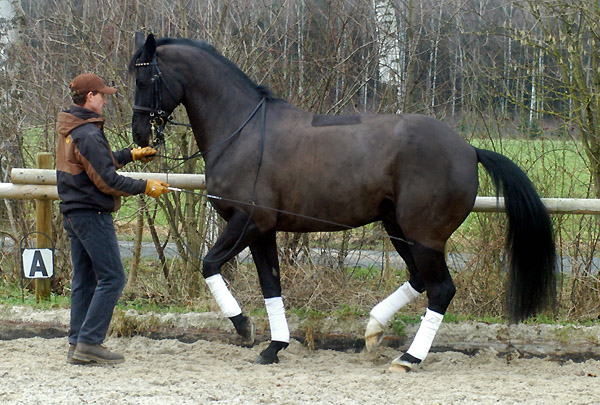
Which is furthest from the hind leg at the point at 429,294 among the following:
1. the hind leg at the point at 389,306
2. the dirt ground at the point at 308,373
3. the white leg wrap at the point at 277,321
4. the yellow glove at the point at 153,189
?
the yellow glove at the point at 153,189

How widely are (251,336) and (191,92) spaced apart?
1832 millimetres

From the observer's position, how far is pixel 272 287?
17.0 feet

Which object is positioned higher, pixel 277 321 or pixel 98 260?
pixel 98 260

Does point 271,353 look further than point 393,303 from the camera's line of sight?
No

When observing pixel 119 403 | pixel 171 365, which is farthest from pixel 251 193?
pixel 119 403

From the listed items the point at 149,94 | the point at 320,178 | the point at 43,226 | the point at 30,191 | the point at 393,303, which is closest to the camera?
the point at 320,178

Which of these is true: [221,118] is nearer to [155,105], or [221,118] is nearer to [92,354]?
[155,105]

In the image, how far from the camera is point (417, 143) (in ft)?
15.9

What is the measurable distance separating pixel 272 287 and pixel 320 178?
90 centimetres

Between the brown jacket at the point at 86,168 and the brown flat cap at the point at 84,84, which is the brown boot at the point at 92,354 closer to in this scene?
the brown jacket at the point at 86,168

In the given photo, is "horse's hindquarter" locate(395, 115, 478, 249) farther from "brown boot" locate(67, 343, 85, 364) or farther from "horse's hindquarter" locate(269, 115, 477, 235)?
"brown boot" locate(67, 343, 85, 364)

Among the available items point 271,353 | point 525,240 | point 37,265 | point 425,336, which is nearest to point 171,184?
point 37,265

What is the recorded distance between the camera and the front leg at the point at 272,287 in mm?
5176

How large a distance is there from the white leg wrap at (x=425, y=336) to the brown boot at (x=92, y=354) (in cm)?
209
